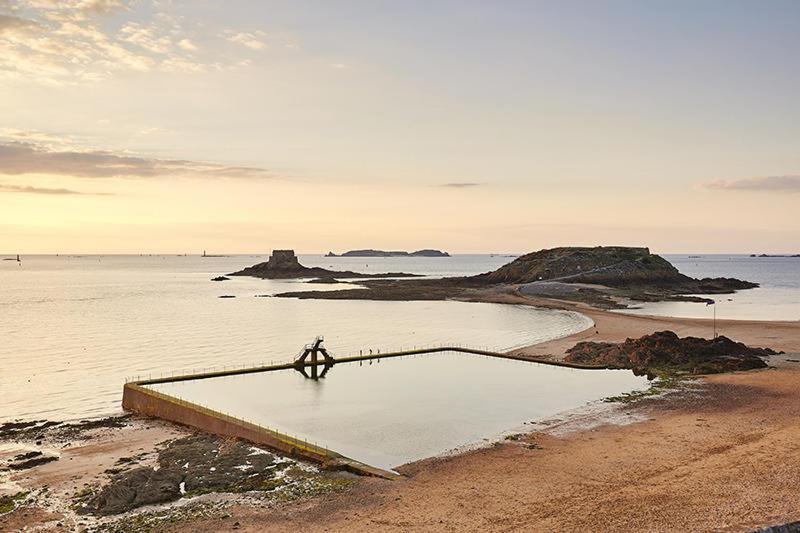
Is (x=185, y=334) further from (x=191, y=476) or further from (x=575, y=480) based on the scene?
(x=575, y=480)

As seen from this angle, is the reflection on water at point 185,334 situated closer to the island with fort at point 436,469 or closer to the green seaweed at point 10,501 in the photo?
the island with fort at point 436,469

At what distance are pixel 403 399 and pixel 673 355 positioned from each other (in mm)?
20698

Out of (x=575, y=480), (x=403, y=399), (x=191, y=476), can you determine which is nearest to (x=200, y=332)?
(x=403, y=399)

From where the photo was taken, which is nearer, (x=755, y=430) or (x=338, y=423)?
(x=755, y=430)

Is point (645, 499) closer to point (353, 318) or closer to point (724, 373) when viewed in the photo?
point (724, 373)

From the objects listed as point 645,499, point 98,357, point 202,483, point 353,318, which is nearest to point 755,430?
point 645,499

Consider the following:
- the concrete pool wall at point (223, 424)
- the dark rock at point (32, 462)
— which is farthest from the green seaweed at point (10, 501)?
the concrete pool wall at point (223, 424)

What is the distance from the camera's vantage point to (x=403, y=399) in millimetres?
32875

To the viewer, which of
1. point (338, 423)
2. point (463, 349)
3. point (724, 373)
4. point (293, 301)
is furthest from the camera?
point (293, 301)

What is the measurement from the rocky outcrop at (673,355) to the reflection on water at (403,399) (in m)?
2.53

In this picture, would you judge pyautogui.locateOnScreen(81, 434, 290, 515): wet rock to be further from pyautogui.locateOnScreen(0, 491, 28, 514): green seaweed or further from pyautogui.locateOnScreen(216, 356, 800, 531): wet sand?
pyautogui.locateOnScreen(216, 356, 800, 531): wet sand

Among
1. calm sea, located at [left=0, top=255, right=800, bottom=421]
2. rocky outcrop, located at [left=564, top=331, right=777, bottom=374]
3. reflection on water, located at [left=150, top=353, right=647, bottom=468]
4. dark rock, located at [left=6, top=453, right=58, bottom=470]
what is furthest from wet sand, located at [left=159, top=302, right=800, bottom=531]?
calm sea, located at [left=0, top=255, right=800, bottom=421]

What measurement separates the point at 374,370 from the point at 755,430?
76.7 feet

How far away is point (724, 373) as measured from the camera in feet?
125
